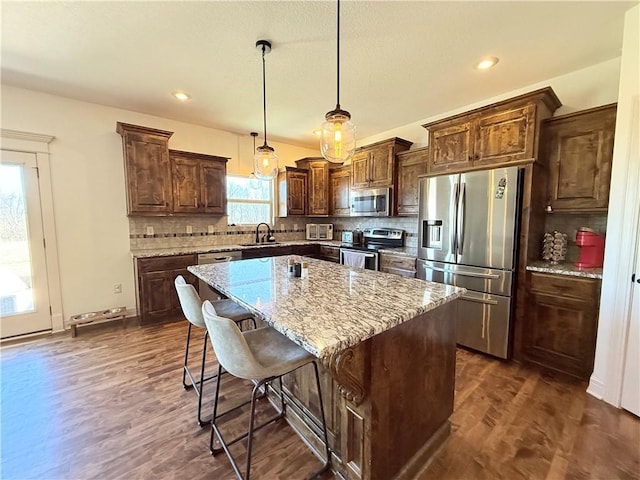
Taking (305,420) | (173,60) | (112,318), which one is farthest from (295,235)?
(305,420)

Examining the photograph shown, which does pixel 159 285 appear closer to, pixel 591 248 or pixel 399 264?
pixel 399 264

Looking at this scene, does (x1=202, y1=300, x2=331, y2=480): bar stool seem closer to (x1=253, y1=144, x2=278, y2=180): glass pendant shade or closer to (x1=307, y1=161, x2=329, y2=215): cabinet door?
(x1=253, y1=144, x2=278, y2=180): glass pendant shade

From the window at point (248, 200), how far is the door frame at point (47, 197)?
86.5 inches

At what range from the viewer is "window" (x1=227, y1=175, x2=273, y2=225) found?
4.74 metres

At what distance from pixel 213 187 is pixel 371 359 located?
149 inches

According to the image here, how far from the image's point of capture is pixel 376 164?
13.8ft

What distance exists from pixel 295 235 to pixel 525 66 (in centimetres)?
411

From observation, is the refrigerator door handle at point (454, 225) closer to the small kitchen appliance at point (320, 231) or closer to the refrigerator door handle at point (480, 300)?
the refrigerator door handle at point (480, 300)

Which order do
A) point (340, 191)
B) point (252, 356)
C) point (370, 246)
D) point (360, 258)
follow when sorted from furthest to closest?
1. point (340, 191)
2. point (370, 246)
3. point (360, 258)
4. point (252, 356)

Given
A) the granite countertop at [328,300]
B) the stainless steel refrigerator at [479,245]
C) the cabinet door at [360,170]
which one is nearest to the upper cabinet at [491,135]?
the stainless steel refrigerator at [479,245]

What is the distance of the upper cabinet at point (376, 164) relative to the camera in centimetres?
400

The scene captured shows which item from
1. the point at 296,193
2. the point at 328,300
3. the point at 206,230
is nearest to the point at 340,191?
the point at 296,193

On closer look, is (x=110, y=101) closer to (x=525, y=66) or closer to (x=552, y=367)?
(x=525, y=66)

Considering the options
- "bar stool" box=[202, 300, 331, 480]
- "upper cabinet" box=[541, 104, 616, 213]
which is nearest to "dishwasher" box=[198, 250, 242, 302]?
"bar stool" box=[202, 300, 331, 480]
